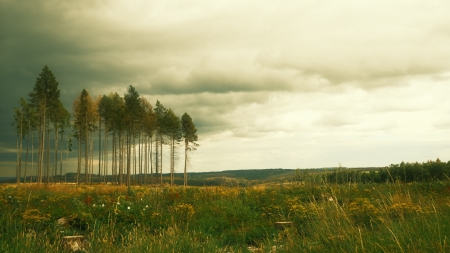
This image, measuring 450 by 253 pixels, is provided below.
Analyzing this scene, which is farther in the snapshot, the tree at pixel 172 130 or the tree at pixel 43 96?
the tree at pixel 172 130

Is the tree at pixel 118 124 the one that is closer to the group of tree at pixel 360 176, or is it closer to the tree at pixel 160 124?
the tree at pixel 160 124

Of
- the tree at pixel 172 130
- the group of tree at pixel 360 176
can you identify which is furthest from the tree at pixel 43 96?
the group of tree at pixel 360 176

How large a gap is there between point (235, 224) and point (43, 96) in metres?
39.0

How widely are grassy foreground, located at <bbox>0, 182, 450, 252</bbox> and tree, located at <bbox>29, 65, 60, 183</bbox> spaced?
3230cm

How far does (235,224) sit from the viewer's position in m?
10.0

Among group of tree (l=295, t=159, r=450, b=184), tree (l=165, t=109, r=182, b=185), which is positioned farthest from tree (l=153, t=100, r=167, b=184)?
group of tree (l=295, t=159, r=450, b=184)

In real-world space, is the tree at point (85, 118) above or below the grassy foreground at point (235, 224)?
above

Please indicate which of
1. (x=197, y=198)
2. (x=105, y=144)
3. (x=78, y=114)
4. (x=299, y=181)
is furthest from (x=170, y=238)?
(x=105, y=144)

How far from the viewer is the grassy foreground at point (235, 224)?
4.60 m

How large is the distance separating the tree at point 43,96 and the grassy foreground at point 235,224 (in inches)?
1272

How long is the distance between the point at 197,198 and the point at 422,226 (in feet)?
34.1

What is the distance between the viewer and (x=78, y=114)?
4516cm

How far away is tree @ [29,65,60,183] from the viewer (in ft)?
135

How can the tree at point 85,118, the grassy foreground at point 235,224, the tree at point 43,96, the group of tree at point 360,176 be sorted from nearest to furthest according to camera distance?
the grassy foreground at point 235,224 < the group of tree at point 360,176 < the tree at point 43,96 < the tree at point 85,118
